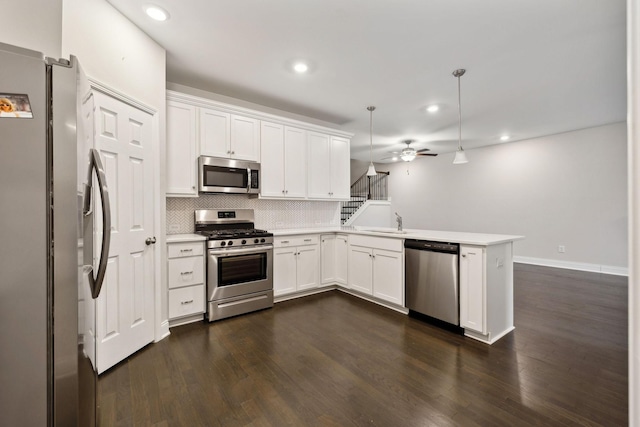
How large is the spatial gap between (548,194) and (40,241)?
751cm

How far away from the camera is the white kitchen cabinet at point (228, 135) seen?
130 inches

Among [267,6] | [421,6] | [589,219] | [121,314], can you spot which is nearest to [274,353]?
[121,314]

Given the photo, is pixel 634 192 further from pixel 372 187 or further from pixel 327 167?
pixel 372 187

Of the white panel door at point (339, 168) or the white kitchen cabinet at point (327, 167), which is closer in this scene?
the white kitchen cabinet at point (327, 167)

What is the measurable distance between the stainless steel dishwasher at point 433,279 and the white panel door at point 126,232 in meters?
2.68

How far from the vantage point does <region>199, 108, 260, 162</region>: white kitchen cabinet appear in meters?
3.31

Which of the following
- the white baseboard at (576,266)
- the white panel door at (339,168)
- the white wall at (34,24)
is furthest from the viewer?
the white baseboard at (576,266)

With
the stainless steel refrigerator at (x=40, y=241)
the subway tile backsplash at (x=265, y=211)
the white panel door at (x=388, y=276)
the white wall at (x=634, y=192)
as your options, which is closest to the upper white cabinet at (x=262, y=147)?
the subway tile backsplash at (x=265, y=211)

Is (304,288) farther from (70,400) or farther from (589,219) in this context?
(589,219)

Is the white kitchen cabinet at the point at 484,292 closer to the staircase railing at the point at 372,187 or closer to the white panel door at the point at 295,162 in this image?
the white panel door at the point at 295,162

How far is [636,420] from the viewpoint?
0.56m

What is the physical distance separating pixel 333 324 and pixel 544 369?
182 centimetres

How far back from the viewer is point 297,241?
12.5ft

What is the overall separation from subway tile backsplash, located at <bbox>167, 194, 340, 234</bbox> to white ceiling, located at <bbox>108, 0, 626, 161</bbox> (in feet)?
4.85
